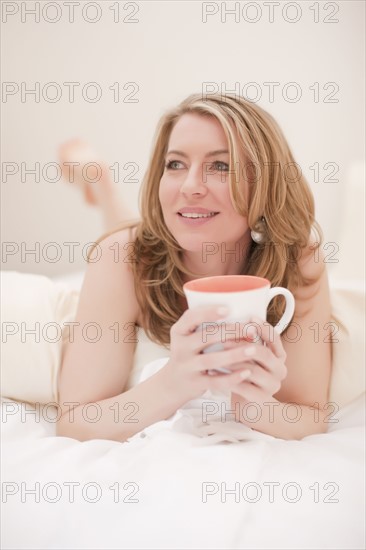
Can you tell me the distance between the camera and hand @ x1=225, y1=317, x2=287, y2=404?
0.69 m

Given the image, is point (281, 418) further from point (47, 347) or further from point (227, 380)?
point (47, 347)

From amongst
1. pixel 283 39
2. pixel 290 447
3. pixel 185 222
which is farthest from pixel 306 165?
pixel 290 447

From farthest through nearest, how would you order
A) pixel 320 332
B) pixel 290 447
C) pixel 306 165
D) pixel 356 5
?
pixel 306 165
pixel 356 5
pixel 320 332
pixel 290 447

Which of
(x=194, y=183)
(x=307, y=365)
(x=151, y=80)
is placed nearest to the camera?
(x=194, y=183)

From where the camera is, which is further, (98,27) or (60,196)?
(60,196)

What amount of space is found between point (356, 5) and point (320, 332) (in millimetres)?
976

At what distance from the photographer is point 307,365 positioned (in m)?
0.97

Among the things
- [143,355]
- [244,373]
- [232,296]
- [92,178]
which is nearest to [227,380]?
[244,373]

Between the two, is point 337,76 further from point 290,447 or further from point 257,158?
point 290,447

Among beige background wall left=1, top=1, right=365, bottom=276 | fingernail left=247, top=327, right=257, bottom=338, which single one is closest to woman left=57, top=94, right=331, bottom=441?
fingernail left=247, top=327, right=257, bottom=338

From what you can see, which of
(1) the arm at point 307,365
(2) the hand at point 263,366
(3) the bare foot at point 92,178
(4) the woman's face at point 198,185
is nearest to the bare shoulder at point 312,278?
(1) the arm at point 307,365

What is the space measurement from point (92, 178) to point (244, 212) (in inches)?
32.9

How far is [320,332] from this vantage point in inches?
39.2

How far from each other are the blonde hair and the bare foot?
57 centimetres
